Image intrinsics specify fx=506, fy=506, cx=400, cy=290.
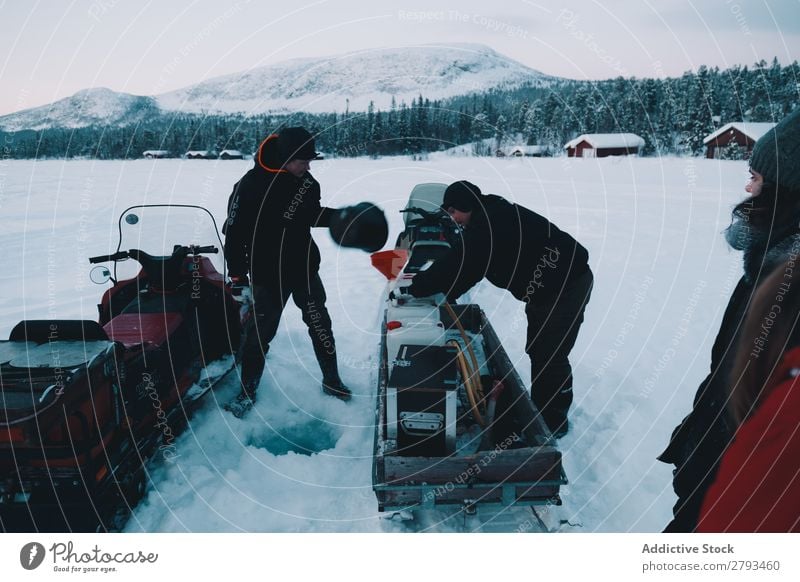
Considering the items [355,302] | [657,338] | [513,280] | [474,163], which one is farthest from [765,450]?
[474,163]

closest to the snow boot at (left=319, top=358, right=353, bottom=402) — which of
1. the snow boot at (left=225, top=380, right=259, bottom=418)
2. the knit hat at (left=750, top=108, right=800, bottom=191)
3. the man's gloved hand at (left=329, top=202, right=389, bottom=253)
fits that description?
the snow boot at (left=225, top=380, right=259, bottom=418)

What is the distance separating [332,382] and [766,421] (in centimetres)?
305

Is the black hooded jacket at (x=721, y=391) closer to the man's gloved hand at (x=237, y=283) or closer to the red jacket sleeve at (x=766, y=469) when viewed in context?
the red jacket sleeve at (x=766, y=469)

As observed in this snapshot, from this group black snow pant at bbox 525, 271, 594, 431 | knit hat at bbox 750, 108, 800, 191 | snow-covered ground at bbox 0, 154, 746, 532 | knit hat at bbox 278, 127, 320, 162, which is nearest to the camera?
knit hat at bbox 750, 108, 800, 191

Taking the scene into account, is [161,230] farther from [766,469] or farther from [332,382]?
[766,469]

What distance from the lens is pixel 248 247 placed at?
11.6ft

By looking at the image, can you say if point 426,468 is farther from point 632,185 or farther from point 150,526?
point 632,185

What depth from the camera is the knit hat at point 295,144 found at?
3242mm

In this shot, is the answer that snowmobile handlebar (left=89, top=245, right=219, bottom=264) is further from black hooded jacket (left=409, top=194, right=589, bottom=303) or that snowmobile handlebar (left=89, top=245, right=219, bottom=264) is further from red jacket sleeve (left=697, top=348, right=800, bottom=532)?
red jacket sleeve (left=697, top=348, right=800, bottom=532)

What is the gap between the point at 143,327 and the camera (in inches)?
119

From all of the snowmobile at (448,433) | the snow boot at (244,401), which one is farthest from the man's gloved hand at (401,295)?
the snow boot at (244,401)

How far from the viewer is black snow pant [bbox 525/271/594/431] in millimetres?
3137

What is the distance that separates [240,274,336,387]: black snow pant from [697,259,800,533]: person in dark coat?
2.77 meters

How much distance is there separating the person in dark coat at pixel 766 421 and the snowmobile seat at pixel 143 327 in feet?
8.84
